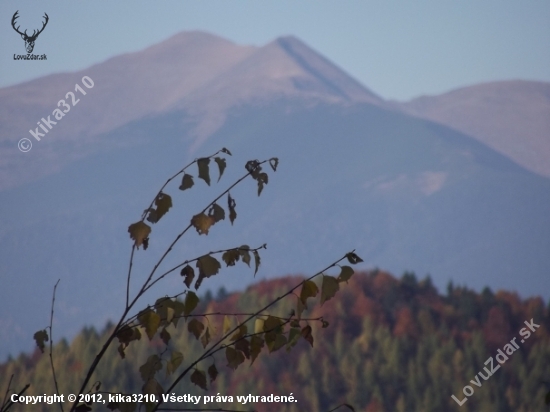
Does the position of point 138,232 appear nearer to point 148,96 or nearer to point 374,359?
point 374,359

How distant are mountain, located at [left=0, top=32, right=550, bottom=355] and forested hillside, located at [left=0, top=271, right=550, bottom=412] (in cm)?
1182

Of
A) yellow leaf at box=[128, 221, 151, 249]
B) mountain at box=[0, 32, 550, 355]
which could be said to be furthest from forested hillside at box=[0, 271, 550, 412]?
mountain at box=[0, 32, 550, 355]

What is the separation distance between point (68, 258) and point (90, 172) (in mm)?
4819

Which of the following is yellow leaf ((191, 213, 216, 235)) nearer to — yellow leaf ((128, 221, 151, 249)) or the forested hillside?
yellow leaf ((128, 221, 151, 249))

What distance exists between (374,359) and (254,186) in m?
21.1

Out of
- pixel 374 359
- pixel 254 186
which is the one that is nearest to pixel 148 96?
pixel 254 186

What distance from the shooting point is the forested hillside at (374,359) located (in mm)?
7152

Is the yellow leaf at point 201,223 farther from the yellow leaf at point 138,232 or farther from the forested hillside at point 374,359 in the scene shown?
the forested hillside at point 374,359

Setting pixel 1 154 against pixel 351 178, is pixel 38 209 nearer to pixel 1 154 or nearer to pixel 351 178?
pixel 1 154

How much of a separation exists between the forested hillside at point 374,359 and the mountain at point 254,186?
38.8ft

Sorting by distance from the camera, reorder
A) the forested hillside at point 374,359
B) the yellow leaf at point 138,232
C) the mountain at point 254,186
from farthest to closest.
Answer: the mountain at point 254,186 < the forested hillside at point 374,359 < the yellow leaf at point 138,232

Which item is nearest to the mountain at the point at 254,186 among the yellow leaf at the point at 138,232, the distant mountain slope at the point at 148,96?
the distant mountain slope at the point at 148,96

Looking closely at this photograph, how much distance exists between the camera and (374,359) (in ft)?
25.8

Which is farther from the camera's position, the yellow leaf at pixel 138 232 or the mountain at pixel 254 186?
the mountain at pixel 254 186
